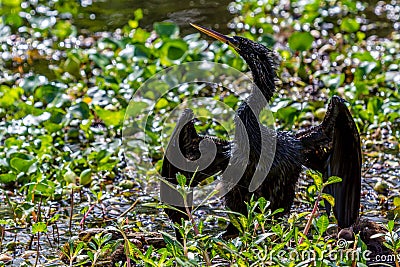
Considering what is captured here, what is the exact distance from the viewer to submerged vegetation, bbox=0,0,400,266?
3.46 meters

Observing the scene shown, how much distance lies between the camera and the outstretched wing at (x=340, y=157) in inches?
159

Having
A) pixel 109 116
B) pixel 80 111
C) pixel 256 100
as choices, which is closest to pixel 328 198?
pixel 256 100

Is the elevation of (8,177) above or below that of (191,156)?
below

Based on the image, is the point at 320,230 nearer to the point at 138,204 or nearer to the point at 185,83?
the point at 138,204

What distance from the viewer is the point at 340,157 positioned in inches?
161

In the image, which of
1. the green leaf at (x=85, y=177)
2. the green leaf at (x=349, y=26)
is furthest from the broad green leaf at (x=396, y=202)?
the green leaf at (x=349, y=26)

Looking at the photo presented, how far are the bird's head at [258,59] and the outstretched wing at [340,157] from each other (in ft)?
1.09

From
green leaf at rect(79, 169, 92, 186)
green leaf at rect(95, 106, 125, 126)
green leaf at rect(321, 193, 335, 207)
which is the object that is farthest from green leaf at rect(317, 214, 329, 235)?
green leaf at rect(95, 106, 125, 126)

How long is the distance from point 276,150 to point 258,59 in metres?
0.45

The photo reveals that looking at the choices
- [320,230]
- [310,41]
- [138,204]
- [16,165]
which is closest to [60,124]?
A: [16,165]

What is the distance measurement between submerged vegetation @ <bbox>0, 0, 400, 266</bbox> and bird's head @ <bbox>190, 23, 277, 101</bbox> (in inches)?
24.0

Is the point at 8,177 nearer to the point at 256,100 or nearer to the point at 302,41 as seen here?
the point at 256,100

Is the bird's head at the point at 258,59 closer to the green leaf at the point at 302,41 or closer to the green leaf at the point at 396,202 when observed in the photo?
the green leaf at the point at 396,202

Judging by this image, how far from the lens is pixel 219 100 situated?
20.5ft
